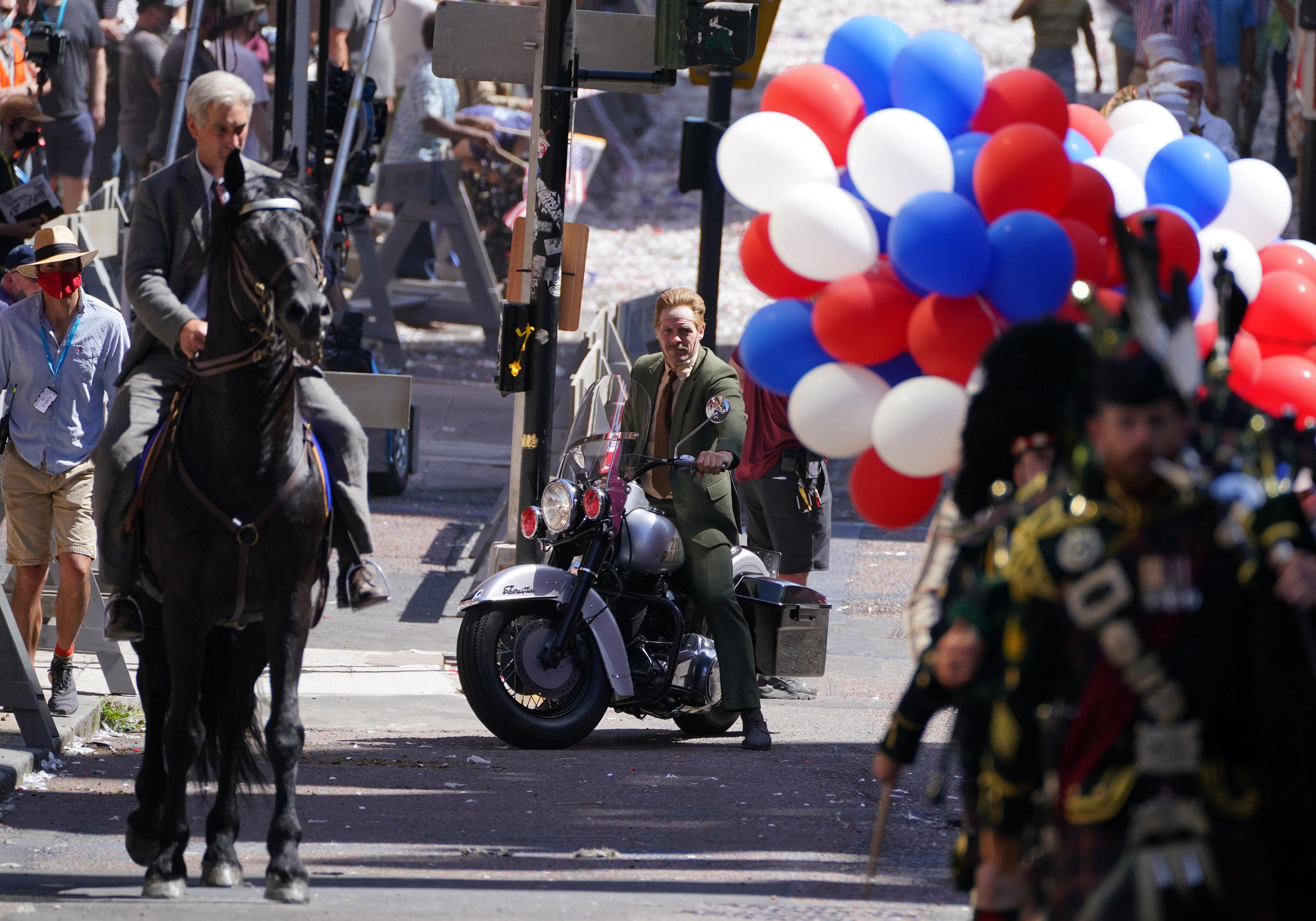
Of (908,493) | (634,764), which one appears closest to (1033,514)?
(908,493)

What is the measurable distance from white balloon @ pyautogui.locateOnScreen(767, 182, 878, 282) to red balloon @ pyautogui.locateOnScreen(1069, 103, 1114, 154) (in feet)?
3.89

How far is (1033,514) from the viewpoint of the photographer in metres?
3.93

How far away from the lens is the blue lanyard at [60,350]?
9.02 meters

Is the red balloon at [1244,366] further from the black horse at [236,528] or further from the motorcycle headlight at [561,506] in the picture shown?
the motorcycle headlight at [561,506]

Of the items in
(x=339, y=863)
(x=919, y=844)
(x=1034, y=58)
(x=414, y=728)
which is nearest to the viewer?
(x=339, y=863)

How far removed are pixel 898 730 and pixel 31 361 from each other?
5.96 m

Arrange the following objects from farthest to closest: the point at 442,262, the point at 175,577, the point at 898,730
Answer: the point at 442,262
the point at 175,577
the point at 898,730

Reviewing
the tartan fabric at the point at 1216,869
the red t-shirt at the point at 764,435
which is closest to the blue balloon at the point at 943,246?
the tartan fabric at the point at 1216,869

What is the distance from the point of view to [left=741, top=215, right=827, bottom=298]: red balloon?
5699 millimetres

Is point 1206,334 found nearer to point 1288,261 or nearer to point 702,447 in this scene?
point 1288,261

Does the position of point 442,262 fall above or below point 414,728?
above

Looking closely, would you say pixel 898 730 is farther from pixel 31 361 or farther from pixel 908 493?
pixel 31 361

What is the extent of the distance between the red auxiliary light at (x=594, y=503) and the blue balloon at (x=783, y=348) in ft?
9.76

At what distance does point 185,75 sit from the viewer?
50.6 feet
